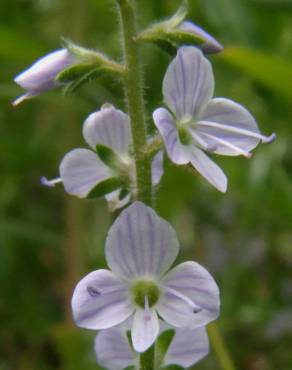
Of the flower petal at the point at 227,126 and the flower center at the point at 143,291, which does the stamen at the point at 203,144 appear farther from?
the flower center at the point at 143,291

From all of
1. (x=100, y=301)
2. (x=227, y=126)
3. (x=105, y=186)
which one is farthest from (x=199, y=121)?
(x=100, y=301)

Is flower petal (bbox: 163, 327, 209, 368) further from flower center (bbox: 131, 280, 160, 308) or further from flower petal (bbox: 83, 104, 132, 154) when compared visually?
flower petal (bbox: 83, 104, 132, 154)

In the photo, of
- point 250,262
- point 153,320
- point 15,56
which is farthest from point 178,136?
point 250,262

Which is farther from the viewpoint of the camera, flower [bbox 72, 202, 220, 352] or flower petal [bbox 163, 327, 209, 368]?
flower petal [bbox 163, 327, 209, 368]

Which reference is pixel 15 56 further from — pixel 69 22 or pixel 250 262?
pixel 250 262

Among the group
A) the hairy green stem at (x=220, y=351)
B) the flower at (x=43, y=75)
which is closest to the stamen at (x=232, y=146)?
the flower at (x=43, y=75)

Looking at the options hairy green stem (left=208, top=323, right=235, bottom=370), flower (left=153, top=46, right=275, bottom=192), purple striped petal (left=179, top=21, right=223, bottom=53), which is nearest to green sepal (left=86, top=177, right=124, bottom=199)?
flower (left=153, top=46, right=275, bottom=192)

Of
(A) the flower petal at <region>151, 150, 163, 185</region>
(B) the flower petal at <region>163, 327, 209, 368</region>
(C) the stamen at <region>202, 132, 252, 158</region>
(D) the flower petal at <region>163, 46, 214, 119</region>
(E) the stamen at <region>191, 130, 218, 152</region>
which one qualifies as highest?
(D) the flower petal at <region>163, 46, 214, 119</region>
